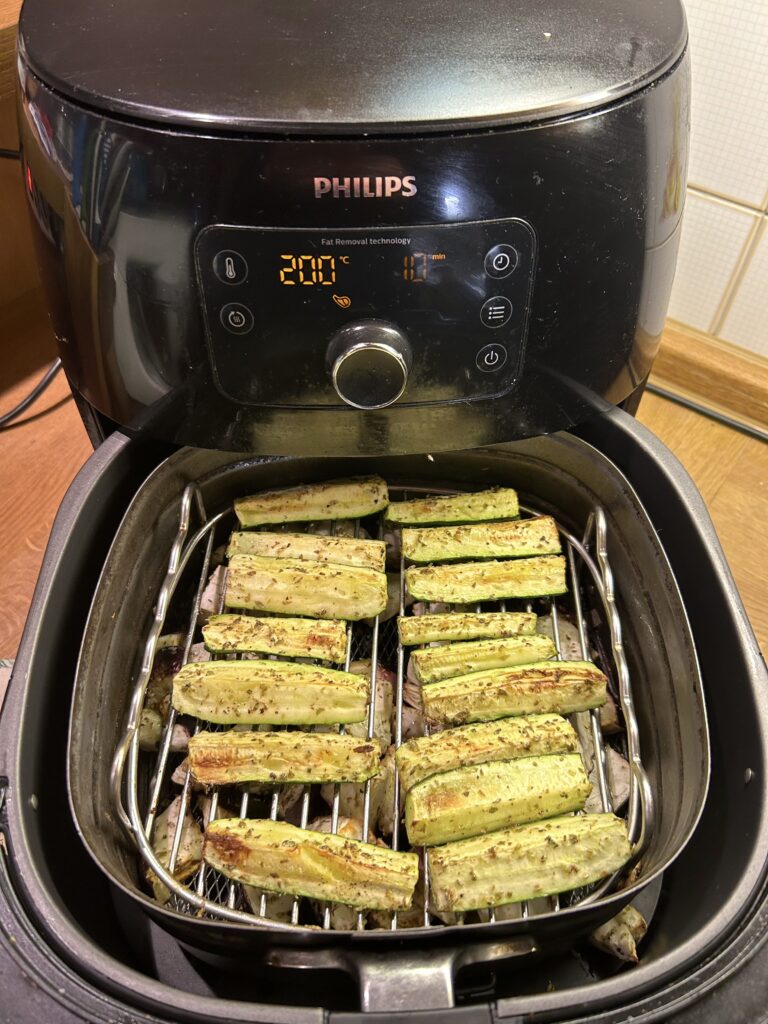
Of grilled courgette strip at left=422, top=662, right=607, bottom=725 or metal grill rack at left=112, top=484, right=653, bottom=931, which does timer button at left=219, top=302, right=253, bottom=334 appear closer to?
metal grill rack at left=112, top=484, right=653, bottom=931

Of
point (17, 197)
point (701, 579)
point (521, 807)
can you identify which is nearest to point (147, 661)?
point (521, 807)

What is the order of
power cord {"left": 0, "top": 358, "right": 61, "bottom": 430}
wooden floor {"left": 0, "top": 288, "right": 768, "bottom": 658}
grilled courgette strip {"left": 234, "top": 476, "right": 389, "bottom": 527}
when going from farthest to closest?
power cord {"left": 0, "top": 358, "right": 61, "bottom": 430} < wooden floor {"left": 0, "top": 288, "right": 768, "bottom": 658} < grilled courgette strip {"left": 234, "top": 476, "right": 389, "bottom": 527}

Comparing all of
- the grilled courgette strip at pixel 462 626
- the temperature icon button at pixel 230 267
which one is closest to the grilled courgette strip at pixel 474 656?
the grilled courgette strip at pixel 462 626

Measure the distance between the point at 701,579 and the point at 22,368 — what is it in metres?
0.99

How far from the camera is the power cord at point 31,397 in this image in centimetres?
109

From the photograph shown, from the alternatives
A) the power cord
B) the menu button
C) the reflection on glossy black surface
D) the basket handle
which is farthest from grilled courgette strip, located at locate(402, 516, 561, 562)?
the power cord

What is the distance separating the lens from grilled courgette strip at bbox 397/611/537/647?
0.67m

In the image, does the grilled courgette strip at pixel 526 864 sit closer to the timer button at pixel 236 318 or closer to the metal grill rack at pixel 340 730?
the metal grill rack at pixel 340 730

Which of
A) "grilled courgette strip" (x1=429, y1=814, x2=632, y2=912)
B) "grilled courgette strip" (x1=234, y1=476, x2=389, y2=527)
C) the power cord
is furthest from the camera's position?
the power cord

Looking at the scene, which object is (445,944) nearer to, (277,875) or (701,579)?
(277,875)

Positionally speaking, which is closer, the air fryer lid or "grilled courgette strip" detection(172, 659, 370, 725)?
the air fryer lid

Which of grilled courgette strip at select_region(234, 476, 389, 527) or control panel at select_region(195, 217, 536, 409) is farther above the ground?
control panel at select_region(195, 217, 536, 409)

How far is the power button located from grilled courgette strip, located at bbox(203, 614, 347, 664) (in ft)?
0.81

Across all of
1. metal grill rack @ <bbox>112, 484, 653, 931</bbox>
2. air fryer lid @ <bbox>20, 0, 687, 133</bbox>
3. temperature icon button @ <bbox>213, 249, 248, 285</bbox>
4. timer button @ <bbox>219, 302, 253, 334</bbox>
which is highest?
air fryer lid @ <bbox>20, 0, 687, 133</bbox>
